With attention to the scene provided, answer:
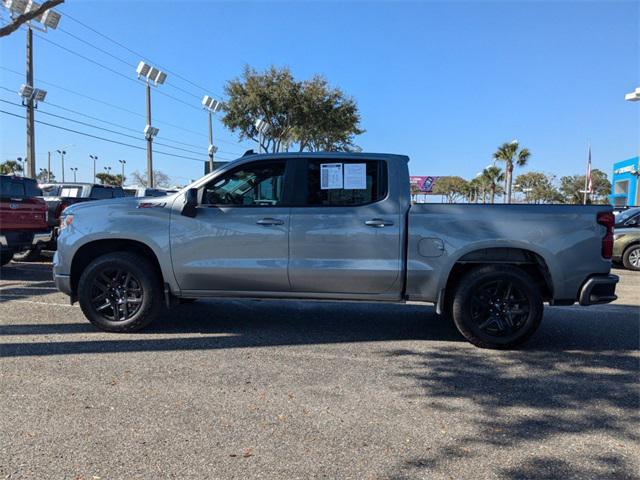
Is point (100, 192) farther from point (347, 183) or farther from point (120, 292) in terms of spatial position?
point (347, 183)

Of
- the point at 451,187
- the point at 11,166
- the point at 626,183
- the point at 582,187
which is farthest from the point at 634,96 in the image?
the point at 11,166

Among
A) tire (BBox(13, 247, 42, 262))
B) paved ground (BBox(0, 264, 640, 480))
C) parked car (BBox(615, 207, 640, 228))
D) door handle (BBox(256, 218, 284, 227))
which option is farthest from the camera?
parked car (BBox(615, 207, 640, 228))

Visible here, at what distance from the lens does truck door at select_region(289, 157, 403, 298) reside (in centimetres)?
510

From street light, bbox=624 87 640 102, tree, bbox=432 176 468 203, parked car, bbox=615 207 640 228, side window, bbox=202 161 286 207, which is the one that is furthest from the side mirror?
tree, bbox=432 176 468 203

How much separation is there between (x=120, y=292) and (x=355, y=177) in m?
2.87

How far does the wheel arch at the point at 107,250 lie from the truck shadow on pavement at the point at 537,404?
2.79 metres

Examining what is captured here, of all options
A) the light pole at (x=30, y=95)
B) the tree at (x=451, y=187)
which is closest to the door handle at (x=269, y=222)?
the light pole at (x=30, y=95)

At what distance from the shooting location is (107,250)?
18.6ft

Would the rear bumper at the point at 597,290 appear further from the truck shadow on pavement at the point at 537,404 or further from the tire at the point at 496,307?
the truck shadow on pavement at the point at 537,404

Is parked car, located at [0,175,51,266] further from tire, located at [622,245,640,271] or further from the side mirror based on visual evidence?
tire, located at [622,245,640,271]

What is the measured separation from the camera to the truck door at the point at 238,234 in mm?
5238

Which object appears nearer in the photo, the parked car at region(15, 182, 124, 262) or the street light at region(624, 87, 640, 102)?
the parked car at region(15, 182, 124, 262)

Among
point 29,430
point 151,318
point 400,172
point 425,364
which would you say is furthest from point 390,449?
point 151,318

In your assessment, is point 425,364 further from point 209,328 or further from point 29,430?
point 29,430
